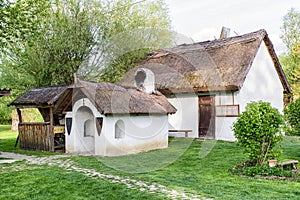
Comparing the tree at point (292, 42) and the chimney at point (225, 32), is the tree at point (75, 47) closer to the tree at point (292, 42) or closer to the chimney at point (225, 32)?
the chimney at point (225, 32)

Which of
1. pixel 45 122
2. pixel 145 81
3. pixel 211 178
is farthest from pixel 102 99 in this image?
pixel 211 178

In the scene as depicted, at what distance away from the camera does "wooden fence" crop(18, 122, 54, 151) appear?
13609 millimetres

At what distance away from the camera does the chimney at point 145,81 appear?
1522 cm

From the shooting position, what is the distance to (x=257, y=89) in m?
17.0

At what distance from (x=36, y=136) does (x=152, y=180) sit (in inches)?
321

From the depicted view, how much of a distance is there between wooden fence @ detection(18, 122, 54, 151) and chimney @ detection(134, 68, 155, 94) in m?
4.38

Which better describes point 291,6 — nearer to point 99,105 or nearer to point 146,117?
point 146,117

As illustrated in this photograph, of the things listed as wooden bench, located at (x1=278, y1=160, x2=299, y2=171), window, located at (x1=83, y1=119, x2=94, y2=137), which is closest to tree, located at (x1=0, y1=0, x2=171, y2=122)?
window, located at (x1=83, y1=119, x2=94, y2=137)

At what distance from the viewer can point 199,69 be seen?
17.7m

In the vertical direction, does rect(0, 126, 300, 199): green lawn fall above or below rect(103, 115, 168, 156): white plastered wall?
below

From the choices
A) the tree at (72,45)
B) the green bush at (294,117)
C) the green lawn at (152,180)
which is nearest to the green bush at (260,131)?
the green lawn at (152,180)

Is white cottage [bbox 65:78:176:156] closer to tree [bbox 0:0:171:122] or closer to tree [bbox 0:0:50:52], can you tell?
tree [bbox 0:0:50:52]

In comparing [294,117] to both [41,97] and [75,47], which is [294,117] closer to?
[41,97]

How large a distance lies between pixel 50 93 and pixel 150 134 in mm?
4532
